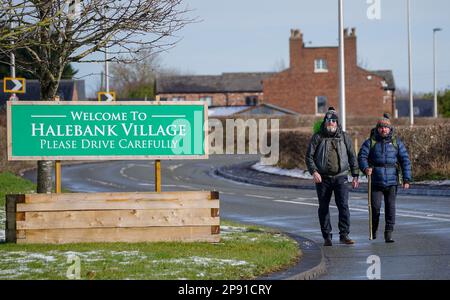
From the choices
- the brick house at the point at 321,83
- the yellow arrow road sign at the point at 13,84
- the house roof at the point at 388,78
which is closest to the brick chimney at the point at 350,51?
the brick house at the point at 321,83

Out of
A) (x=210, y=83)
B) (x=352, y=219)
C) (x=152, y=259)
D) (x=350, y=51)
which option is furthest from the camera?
(x=210, y=83)

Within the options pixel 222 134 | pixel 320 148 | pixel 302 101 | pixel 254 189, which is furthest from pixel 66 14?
pixel 302 101

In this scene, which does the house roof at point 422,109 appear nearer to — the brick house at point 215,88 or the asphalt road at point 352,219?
the brick house at point 215,88

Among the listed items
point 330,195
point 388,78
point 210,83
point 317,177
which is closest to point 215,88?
point 210,83

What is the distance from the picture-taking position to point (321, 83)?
3310 inches

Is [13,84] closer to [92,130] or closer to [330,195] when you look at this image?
[92,130]

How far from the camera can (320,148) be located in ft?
46.4

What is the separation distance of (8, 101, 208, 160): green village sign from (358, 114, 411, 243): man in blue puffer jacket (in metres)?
2.64

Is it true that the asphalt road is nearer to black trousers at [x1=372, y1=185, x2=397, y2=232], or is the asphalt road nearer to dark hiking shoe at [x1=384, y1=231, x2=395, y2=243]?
dark hiking shoe at [x1=384, y1=231, x2=395, y2=243]

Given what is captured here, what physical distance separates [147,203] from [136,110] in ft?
4.94

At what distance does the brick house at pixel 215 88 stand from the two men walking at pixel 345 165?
83253mm

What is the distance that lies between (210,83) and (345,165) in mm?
87222

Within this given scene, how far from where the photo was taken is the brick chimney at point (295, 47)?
82512mm
